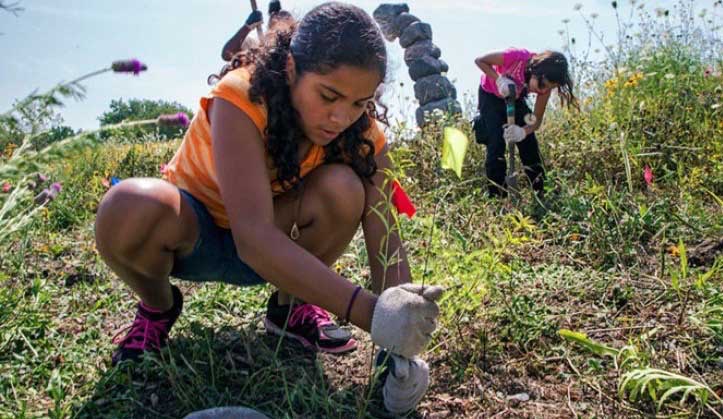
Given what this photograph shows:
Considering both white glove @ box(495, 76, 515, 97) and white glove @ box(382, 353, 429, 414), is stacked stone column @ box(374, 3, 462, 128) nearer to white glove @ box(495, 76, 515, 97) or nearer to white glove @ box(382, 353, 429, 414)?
white glove @ box(495, 76, 515, 97)

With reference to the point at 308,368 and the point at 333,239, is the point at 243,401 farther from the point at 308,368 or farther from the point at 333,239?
the point at 333,239

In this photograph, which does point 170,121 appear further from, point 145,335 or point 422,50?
point 422,50

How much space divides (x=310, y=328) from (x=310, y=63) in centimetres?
81

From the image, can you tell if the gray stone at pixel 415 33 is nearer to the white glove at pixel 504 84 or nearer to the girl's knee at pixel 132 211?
the white glove at pixel 504 84

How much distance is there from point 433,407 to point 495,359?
0.26 meters

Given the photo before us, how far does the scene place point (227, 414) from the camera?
140 centimetres

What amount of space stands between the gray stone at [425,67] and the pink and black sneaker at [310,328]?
22.1 feet

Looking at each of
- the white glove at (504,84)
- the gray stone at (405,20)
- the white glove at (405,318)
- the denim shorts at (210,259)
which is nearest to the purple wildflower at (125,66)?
the white glove at (405,318)

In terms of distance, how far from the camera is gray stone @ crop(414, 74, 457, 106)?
26.3ft

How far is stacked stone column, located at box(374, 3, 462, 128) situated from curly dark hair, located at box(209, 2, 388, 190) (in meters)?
6.22

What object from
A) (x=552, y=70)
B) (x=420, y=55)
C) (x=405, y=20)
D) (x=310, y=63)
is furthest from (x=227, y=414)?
(x=405, y=20)

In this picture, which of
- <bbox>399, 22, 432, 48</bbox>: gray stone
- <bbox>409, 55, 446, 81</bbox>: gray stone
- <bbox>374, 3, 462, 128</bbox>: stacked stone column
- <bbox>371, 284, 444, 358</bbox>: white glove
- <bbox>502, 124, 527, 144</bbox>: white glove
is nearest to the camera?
<bbox>371, 284, 444, 358</bbox>: white glove

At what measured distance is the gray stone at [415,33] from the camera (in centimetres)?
852

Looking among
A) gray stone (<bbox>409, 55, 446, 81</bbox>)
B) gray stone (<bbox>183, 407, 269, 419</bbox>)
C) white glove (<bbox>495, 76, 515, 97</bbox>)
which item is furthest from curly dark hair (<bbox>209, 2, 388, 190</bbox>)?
gray stone (<bbox>409, 55, 446, 81</bbox>)
